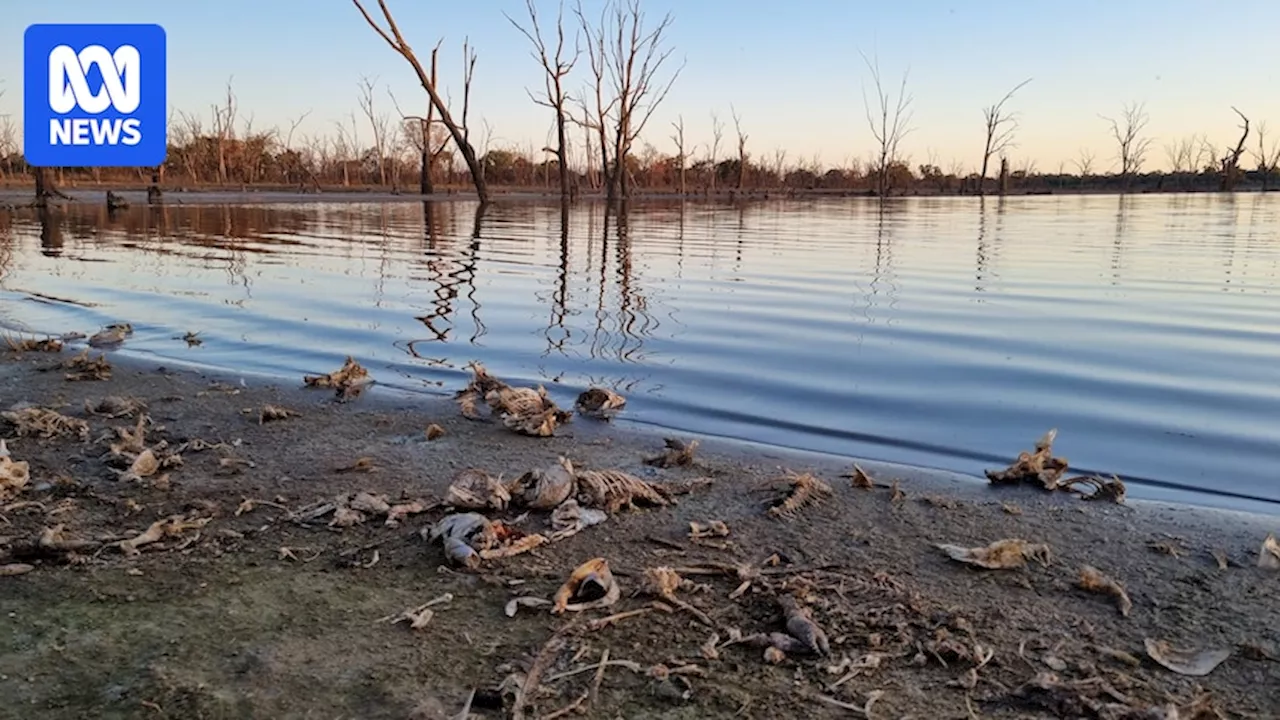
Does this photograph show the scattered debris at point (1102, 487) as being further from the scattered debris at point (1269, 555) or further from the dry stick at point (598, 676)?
the dry stick at point (598, 676)

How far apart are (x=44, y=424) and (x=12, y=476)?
0.78 metres

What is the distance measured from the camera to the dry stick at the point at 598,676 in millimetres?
1689

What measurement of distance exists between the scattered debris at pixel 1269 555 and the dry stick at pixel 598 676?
178 cm

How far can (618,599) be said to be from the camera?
2.09 m

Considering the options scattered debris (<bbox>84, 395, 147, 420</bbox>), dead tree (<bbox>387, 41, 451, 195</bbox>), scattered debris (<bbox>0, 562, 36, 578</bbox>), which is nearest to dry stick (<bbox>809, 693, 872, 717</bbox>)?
scattered debris (<bbox>0, 562, 36, 578</bbox>)

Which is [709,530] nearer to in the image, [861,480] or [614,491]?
[614,491]

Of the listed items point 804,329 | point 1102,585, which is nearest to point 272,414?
point 1102,585

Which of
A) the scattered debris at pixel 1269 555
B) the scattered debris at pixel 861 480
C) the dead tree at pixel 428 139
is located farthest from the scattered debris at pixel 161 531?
the dead tree at pixel 428 139

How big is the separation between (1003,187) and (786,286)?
4370 centimetres

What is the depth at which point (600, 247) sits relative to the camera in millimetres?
13375

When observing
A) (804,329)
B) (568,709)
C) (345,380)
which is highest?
(804,329)

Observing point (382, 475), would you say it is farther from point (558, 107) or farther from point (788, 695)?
point (558, 107)

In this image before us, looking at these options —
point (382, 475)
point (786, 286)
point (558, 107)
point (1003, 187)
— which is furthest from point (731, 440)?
point (1003, 187)

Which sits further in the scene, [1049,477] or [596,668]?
[1049,477]
